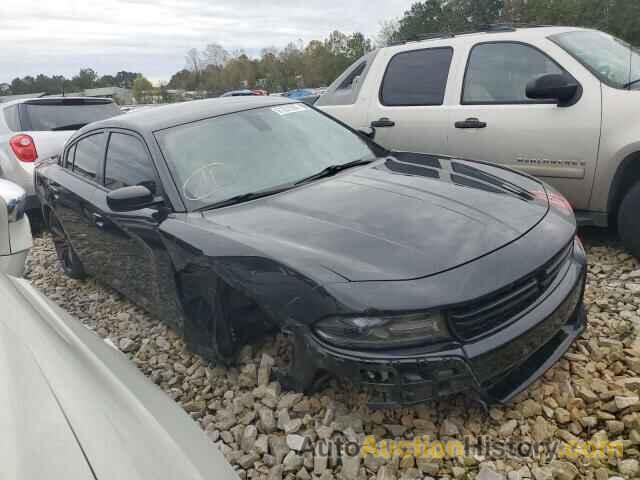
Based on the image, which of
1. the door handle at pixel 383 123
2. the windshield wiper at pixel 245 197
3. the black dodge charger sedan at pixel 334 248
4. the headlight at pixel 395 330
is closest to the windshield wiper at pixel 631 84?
the black dodge charger sedan at pixel 334 248

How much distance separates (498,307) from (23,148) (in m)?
5.77

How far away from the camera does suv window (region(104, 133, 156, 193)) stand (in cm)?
281

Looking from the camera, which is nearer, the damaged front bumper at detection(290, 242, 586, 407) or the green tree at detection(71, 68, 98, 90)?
the damaged front bumper at detection(290, 242, 586, 407)

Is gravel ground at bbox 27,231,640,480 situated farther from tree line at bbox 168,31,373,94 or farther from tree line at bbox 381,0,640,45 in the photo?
tree line at bbox 168,31,373,94

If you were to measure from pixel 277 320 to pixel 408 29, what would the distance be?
1970 inches

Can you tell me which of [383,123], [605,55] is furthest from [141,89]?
[605,55]

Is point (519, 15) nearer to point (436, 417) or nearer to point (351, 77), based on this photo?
point (351, 77)

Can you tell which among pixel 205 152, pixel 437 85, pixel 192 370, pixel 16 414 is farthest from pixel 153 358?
pixel 437 85

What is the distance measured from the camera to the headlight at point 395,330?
1749 mm

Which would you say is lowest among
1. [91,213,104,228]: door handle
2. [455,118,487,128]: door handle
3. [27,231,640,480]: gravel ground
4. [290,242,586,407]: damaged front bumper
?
[27,231,640,480]: gravel ground

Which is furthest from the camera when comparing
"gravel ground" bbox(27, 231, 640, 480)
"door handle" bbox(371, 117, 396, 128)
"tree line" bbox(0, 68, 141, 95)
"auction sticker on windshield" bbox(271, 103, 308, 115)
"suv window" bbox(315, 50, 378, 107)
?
"tree line" bbox(0, 68, 141, 95)

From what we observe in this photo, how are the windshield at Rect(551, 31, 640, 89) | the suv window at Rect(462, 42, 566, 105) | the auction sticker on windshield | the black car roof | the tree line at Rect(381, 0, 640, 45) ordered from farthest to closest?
1. the tree line at Rect(381, 0, 640, 45)
2. the suv window at Rect(462, 42, 566, 105)
3. the windshield at Rect(551, 31, 640, 89)
4. the auction sticker on windshield
5. the black car roof

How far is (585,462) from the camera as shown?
182cm

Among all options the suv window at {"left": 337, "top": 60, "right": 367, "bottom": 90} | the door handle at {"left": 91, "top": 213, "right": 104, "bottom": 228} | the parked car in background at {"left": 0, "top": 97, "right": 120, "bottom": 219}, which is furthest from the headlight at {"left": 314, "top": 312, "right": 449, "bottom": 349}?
the parked car in background at {"left": 0, "top": 97, "right": 120, "bottom": 219}
